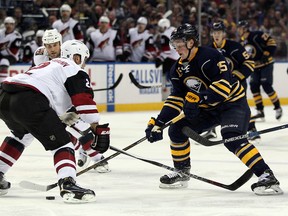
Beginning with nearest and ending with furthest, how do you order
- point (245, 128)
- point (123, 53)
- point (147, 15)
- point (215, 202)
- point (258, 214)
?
1. point (258, 214)
2. point (215, 202)
3. point (245, 128)
4. point (123, 53)
5. point (147, 15)

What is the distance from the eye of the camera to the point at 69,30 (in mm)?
11195

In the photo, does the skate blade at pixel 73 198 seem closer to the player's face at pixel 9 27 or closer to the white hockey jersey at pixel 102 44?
the player's face at pixel 9 27

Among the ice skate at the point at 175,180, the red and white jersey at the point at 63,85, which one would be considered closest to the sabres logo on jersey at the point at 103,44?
Result: the ice skate at the point at 175,180

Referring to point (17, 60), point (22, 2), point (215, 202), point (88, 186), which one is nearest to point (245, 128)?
point (215, 202)

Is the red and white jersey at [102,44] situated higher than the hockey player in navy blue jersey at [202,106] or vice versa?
the hockey player in navy blue jersey at [202,106]

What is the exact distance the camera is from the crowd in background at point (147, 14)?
11555 mm

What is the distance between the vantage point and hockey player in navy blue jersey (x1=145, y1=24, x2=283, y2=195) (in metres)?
4.66

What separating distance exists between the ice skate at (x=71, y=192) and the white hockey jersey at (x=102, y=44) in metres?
7.32

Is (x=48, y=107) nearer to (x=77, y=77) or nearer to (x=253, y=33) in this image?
(x=77, y=77)

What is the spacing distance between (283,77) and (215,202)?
348 inches

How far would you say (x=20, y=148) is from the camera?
467 centimetres

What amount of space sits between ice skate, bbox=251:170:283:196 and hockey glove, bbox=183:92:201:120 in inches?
20.4

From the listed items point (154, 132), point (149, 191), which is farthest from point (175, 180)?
point (154, 132)

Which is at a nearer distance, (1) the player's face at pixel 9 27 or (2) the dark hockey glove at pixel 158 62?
(1) the player's face at pixel 9 27
